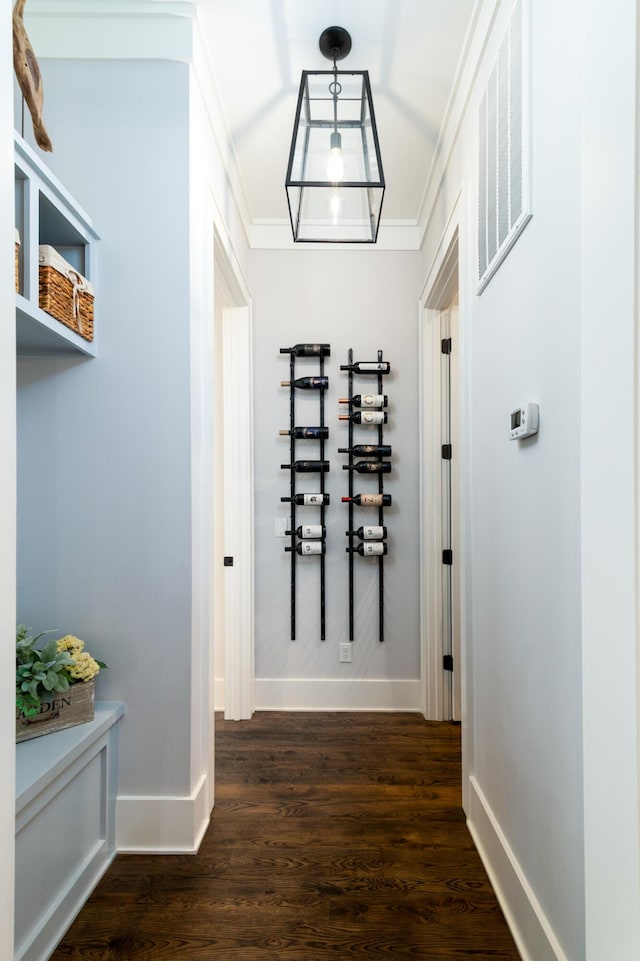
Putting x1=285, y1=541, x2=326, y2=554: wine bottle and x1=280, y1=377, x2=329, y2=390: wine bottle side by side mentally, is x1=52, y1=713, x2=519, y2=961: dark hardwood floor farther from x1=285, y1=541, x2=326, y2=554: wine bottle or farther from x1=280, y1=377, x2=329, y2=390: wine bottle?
x1=280, y1=377, x2=329, y2=390: wine bottle

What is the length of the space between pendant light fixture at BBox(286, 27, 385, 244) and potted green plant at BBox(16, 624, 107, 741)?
158 cm

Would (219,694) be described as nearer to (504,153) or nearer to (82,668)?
(82,668)

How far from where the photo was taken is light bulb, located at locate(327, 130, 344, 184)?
74.1 inches

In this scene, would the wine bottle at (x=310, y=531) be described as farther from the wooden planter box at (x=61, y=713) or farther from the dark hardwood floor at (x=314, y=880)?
the wooden planter box at (x=61, y=713)

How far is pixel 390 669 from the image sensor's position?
3344 millimetres

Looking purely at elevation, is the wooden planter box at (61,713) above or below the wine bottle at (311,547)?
below

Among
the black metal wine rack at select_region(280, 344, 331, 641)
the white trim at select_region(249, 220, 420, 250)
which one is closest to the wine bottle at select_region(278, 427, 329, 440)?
the black metal wine rack at select_region(280, 344, 331, 641)

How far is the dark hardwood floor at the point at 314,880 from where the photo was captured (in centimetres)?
153

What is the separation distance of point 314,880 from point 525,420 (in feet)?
4.91

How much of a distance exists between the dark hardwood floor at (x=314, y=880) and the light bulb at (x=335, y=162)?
7.06ft

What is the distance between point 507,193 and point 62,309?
1309 mm

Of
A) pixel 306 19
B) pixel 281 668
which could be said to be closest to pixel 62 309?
pixel 306 19

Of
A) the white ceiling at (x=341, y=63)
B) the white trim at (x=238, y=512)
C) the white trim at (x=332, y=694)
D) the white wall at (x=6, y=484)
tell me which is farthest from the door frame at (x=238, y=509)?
the white wall at (x=6, y=484)

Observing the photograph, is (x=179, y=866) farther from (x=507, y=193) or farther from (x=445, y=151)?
(x=445, y=151)
